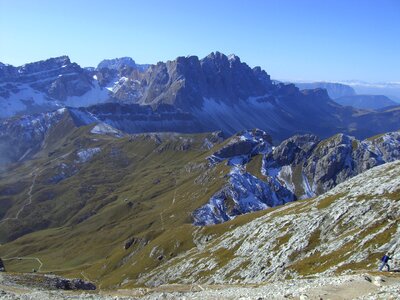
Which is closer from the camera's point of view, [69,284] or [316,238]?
[69,284]

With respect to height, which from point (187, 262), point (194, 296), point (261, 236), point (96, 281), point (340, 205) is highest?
point (194, 296)

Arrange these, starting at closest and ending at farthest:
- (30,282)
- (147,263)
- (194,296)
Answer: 1. (194,296)
2. (30,282)
3. (147,263)

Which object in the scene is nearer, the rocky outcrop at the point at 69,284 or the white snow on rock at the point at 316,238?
the rocky outcrop at the point at 69,284

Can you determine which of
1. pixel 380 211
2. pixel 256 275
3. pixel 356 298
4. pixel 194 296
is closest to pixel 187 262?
pixel 256 275

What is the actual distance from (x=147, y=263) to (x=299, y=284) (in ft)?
428

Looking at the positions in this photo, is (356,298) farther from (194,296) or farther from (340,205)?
(340,205)

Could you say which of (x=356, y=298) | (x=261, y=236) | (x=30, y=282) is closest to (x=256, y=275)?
(x=261, y=236)

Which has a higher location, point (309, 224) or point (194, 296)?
point (194, 296)

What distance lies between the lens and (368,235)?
8569 cm

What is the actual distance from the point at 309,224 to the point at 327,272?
34561 millimetres

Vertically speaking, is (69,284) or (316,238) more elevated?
(69,284)

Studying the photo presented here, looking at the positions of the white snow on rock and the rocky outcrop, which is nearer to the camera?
the rocky outcrop

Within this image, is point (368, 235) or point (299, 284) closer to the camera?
point (299, 284)

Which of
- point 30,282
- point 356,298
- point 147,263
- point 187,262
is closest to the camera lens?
point 356,298
